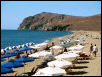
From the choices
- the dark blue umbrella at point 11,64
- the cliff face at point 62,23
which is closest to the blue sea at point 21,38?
the dark blue umbrella at point 11,64

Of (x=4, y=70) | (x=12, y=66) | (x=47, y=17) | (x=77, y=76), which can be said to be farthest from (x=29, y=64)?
(x=47, y=17)

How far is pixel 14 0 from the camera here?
757 centimetres

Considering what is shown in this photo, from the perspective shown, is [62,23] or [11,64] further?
[62,23]

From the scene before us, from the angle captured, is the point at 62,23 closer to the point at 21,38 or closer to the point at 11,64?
the point at 21,38

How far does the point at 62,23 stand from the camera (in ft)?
554

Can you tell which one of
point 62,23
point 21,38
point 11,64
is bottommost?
point 11,64

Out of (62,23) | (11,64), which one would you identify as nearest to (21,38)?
(11,64)

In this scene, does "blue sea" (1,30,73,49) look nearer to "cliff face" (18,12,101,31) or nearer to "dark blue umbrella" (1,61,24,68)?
"dark blue umbrella" (1,61,24,68)

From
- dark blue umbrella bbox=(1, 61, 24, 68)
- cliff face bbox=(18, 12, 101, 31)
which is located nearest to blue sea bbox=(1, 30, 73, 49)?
dark blue umbrella bbox=(1, 61, 24, 68)

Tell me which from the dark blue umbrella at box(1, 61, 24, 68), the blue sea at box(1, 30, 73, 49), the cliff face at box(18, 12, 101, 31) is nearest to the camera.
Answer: the dark blue umbrella at box(1, 61, 24, 68)

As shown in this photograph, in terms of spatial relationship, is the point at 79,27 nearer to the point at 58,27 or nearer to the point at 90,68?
Answer: the point at 58,27

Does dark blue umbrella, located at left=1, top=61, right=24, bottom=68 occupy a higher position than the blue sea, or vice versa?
the blue sea

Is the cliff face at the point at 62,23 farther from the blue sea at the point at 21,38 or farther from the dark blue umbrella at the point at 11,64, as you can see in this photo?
the dark blue umbrella at the point at 11,64

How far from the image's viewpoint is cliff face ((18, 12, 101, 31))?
152 meters
